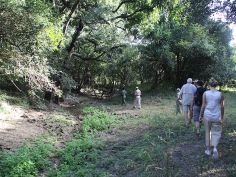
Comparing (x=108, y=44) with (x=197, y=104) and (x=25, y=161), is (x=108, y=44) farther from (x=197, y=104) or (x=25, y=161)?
(x=25, y=161)

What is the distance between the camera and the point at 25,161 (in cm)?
998

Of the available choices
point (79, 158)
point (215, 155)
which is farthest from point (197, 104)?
point (79, 158)

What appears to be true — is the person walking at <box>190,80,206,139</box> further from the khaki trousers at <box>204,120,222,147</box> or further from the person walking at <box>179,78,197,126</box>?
the khaki trousers at <box>204,120,222,147</box>

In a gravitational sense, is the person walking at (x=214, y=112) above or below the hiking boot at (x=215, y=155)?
above

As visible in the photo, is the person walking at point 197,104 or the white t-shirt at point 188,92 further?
the white t-shirt at point 188,92

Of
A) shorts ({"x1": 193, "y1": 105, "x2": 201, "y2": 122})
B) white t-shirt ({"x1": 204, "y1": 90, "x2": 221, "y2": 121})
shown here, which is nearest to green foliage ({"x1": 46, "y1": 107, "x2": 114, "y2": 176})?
white t-shirt ({"x1": 204, "y1": 90, "x2": 221, "y2": 121})

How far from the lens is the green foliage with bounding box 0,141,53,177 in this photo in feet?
31.4

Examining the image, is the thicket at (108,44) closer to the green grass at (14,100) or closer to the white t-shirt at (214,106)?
the green grass at (14,100)

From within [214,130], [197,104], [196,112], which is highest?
[197,104]

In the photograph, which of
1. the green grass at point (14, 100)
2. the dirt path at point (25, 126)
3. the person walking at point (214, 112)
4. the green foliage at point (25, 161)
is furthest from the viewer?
the green grass at point (14, 100)

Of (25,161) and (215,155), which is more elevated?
(215,155)

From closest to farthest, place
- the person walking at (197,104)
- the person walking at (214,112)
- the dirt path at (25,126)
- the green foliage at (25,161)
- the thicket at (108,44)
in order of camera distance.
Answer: the person walking at (214,112)
the green foliage at (25,161)
the person walking at (197,104)
the dirt path at (25,126)
the thicket at (108,44)

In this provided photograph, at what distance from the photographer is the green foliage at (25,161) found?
9.57 meters

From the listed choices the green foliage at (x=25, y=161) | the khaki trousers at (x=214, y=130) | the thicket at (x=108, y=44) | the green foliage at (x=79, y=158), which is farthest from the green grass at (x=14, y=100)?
the khaki trousers at (x=214, y=130)
